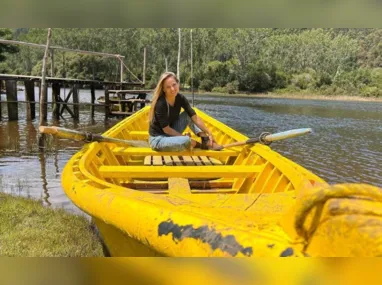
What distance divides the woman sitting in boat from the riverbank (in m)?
1.56

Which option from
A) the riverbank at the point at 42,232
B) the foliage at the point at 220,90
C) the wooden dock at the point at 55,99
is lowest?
the foliage at the point at 220,90

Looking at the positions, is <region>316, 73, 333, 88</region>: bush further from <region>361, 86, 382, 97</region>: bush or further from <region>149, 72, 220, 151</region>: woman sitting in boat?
<region>149, 72, 220, 151</region>: woman sitting in boat

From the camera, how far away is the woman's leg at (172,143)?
5.14 metres

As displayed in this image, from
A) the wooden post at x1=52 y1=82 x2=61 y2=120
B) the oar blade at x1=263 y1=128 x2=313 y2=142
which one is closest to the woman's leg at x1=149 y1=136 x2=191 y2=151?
the oar blade at x1=263 y1=128 x2=313 y2=142

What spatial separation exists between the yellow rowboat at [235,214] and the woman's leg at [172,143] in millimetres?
582

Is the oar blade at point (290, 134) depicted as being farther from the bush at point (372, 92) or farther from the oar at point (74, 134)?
the bush at point (372, 92)

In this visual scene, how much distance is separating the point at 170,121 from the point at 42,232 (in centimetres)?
229

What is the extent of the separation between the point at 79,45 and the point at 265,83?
34.9m

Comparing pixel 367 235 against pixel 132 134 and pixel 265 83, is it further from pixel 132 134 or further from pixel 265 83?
pixel 265 83

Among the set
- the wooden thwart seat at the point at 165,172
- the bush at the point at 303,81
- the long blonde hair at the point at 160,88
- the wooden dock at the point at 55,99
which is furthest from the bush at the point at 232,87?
the wooden thwart seat at the point at 165,172

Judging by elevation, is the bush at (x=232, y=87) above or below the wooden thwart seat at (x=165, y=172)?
below

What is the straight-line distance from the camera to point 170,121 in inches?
222

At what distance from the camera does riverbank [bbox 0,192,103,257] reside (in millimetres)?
4551

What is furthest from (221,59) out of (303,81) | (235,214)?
(235,214)
